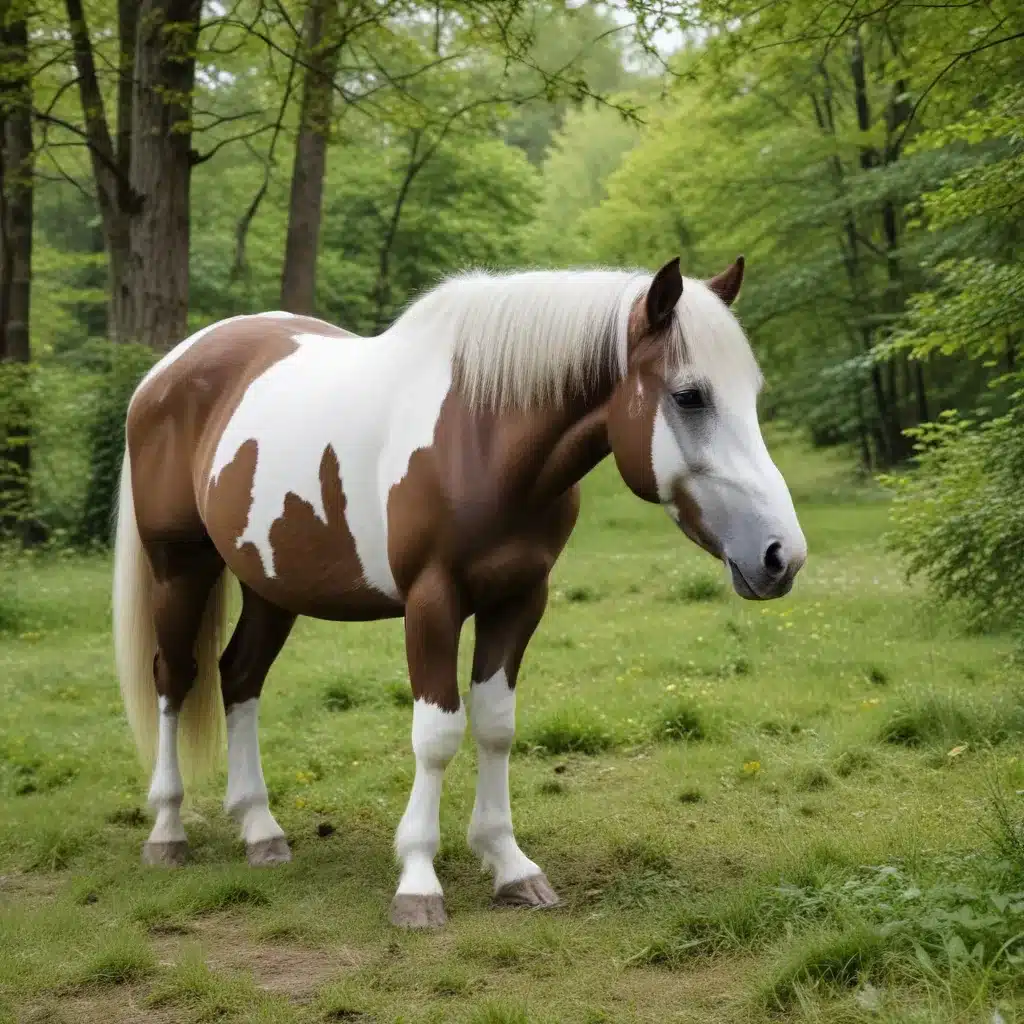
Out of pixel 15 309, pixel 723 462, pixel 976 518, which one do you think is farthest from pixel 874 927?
pixel 15 309

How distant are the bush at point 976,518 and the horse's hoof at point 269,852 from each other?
3620mm

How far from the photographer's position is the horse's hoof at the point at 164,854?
178 inches

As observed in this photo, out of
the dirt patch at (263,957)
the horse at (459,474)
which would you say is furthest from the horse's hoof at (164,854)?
the dirt patch at (263,957)

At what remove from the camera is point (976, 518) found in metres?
5.89

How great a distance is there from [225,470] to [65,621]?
6236mm

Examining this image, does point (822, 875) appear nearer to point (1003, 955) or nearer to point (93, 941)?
point (1003, 955)

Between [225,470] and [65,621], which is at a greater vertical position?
[225,470]

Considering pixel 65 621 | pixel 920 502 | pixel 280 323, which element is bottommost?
pixel 65 621

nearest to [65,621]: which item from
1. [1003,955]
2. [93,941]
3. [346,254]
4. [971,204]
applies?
[93,941]

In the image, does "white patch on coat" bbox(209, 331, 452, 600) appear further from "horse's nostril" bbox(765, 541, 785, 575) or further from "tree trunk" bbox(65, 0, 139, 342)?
"tree trunk" bbox(65, 0, 139, 342)

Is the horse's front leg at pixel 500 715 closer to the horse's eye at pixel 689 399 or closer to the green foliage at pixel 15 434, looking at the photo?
the horse's eye at pixel 689 399

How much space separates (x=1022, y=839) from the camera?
10.8ft

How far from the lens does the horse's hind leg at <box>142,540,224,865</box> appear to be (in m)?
4.76

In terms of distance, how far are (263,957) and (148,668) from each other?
6.05 ft
